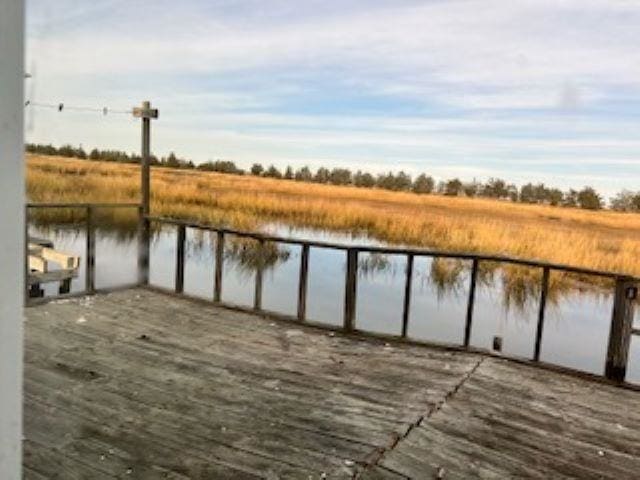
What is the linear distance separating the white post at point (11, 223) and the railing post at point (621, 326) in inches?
182

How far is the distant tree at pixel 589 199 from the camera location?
37969mm

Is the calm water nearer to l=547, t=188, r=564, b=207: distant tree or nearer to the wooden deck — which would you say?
the wooden deck

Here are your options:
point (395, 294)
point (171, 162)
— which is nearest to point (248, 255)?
point (395, 294)

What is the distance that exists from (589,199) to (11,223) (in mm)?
41154

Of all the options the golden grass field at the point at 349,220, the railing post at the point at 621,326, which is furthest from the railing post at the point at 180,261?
the golden grass field at the point at 349,220

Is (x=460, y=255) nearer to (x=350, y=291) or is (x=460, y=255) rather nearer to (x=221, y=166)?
(x=350, y=291)

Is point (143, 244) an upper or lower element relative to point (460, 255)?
lower

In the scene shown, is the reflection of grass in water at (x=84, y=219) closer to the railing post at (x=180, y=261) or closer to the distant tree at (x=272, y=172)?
the railing post at (x=180, y=261)

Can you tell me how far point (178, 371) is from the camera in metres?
4.34

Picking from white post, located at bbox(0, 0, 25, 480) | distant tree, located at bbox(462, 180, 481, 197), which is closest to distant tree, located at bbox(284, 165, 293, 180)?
distant tree, located at bbox(462, 180, 481, 197)

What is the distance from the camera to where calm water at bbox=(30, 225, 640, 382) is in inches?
363

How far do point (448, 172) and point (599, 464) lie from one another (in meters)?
33.0

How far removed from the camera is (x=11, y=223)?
2.61 ft

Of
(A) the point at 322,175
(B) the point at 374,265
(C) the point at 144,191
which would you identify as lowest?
(B) the point at 374,265
